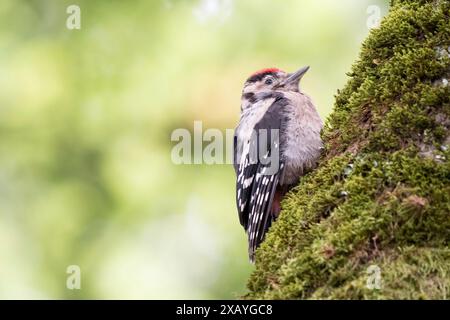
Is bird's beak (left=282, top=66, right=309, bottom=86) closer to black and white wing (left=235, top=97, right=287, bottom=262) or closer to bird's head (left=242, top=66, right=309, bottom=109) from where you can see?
bird's head (left=242, top=66, right=309, bottom=109)

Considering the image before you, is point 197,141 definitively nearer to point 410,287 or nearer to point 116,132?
point 116,132

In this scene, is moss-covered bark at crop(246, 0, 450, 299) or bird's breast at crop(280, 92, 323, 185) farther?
bird's breast at crop(280, 92, 323, 185)

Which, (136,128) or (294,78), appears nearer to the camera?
(294,78)

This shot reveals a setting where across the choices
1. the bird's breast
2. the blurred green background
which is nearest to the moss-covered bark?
the bird's breast

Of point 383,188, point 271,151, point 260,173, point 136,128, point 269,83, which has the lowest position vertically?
point 383,188

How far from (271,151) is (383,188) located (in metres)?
1.81

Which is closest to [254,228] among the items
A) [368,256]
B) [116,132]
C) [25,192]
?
[368,256]

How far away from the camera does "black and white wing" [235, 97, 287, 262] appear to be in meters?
4.30

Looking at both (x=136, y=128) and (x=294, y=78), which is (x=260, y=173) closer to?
(x=294, y=78)

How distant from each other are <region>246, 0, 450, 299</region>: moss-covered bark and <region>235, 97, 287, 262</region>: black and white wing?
0.82 meters

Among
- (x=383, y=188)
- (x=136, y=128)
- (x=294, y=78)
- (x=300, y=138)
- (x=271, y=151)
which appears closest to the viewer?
(x=383, y=188)

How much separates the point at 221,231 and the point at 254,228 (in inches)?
89.2

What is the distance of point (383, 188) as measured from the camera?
279 centimetres

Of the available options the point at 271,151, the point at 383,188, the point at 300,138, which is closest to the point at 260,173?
the point at 271,151
